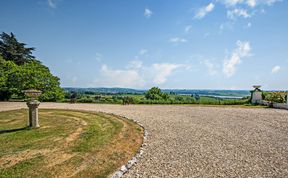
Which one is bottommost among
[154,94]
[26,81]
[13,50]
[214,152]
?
[214,152]

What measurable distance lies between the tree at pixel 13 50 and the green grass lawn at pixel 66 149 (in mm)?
31514

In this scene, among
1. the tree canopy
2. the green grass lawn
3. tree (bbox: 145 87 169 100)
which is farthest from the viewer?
tree (bbox: 145 87 169 100)

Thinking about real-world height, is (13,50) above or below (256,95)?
above

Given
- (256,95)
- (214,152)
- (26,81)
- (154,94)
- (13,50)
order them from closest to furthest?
1. (214,152)
2. (256,95)
3. (26,81)
4. (154,94)
5. (13,50)

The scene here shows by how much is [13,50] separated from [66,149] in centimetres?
3676

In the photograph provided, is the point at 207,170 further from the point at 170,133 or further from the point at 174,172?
the point at 170,133

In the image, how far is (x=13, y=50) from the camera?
35.9 meters

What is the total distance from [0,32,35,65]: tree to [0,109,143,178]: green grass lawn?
31.5 meters

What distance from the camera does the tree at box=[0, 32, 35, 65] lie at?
115 feet

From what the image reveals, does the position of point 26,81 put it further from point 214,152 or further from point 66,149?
point 214,152

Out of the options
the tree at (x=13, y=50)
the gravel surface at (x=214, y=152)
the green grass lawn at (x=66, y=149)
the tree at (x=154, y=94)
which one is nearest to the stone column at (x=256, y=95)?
the gravel surface at (x=214, y=152)

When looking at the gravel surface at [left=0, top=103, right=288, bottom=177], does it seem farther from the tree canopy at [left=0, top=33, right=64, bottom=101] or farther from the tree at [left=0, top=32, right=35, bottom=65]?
the tree at [left=0, top=32, right=35, bottom=65]

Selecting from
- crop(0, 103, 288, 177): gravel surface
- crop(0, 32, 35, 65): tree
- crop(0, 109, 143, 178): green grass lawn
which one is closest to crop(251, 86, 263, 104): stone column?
crop(0, 103, 288, 177): gravel surface

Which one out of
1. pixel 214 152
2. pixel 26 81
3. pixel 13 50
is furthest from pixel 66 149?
pixel 13 50
